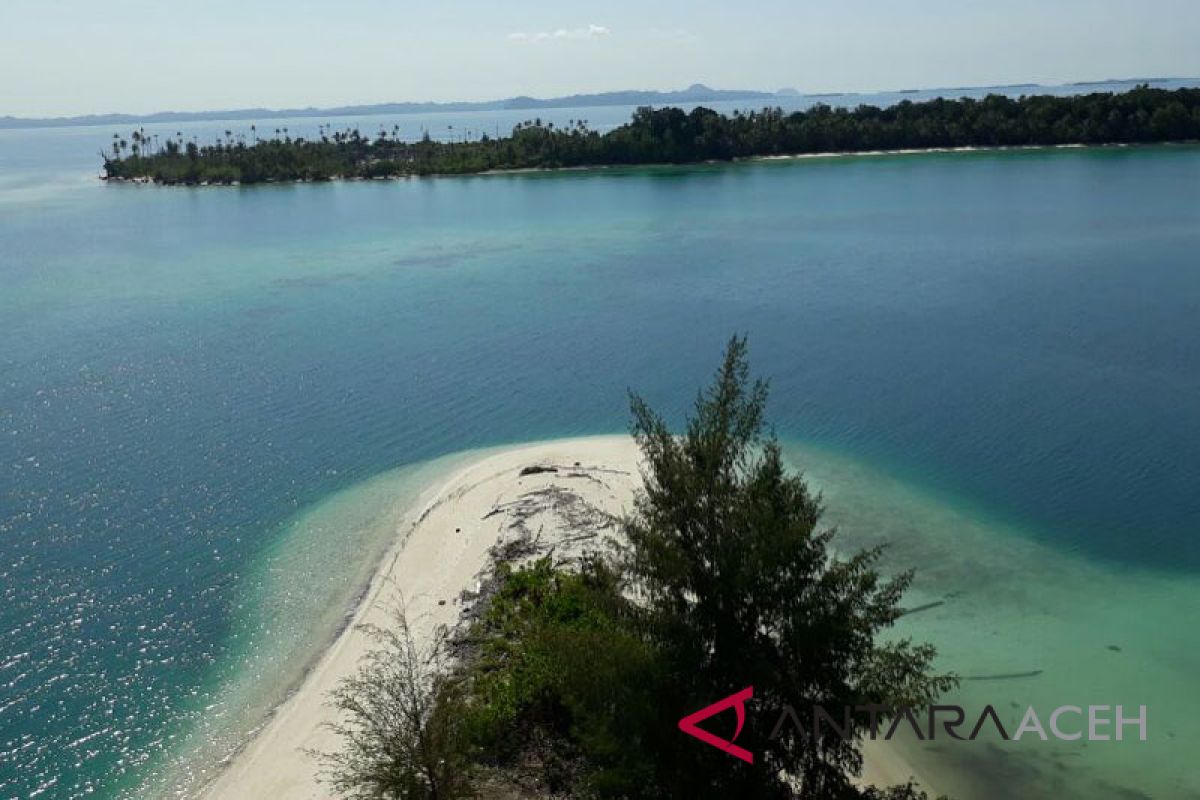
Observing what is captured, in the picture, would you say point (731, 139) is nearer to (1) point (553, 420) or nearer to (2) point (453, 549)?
(1) point (553, 420)

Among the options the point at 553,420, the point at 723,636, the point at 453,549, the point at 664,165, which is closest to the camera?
the point at 723,636

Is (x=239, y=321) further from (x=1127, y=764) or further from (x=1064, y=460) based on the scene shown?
(x=1127, y=764)

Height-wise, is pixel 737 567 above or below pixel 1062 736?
above

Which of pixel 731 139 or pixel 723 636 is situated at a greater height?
pixel 731 139

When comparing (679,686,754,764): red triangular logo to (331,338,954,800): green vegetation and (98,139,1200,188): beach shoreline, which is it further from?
(98,139,1200,188): beach shoreline

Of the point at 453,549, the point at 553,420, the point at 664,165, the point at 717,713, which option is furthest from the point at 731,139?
the point at 717,713

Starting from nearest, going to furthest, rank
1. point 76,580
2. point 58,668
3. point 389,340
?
point 58,668, point 76,580, point 389,340

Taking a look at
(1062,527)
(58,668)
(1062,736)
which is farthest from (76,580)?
(1062,527)

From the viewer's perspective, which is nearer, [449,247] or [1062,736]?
[1062,736]
